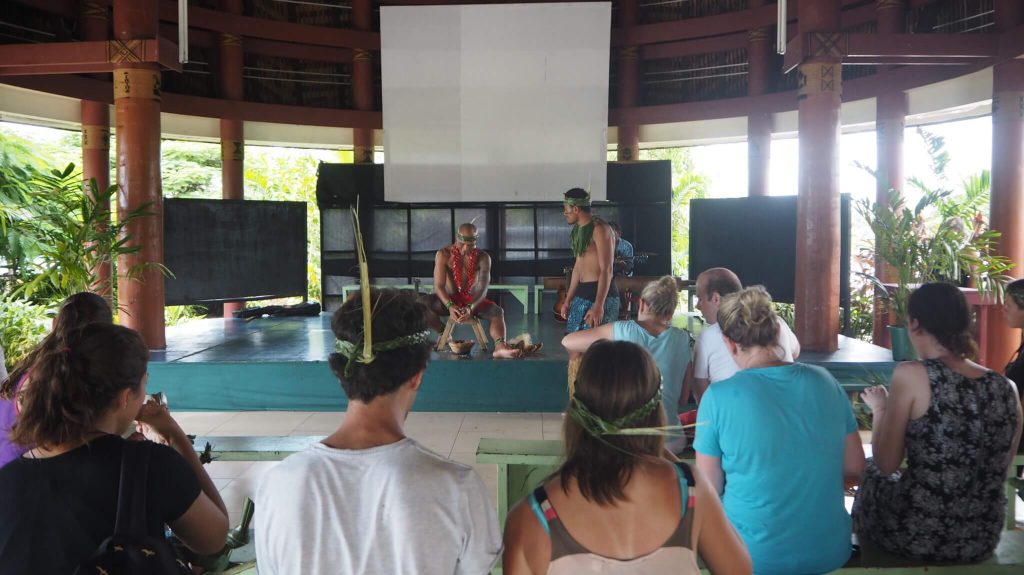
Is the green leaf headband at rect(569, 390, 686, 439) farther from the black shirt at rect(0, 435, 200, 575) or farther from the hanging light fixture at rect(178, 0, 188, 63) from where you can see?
the hanging light fixture at rect(178, 0, 188, 63)

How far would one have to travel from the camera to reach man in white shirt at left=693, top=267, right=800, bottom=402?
310cm

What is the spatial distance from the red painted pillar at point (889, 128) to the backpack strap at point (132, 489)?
7.77m

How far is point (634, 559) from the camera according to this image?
4.65ft

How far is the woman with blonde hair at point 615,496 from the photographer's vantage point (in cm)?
142

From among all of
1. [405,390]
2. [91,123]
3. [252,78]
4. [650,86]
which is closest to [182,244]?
[91,123]

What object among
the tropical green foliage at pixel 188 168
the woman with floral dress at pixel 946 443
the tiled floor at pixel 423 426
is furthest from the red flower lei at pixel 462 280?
the tropical green foliage at pixel 188 168

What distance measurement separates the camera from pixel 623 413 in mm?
1444

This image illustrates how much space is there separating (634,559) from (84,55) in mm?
6785

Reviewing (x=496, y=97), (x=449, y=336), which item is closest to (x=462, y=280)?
(x=449, y=336)

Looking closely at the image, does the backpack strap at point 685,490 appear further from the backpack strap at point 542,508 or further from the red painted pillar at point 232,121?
the red painted pillar at point 232,121

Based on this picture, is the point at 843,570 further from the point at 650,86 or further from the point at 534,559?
the point at 650,86

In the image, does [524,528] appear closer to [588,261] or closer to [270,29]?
[588,261]

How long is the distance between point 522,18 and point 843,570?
8176mm

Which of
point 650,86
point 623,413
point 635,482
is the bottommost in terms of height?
point 635,482
